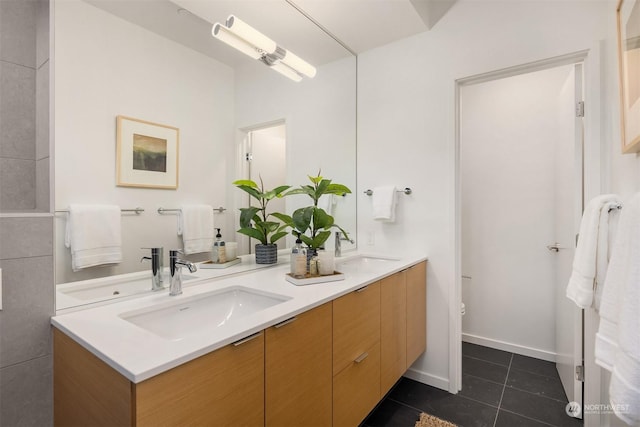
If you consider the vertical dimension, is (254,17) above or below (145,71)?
above

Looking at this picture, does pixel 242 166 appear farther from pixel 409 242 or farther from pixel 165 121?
pixel 409 242

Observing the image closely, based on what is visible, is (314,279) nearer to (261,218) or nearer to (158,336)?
(261,218)

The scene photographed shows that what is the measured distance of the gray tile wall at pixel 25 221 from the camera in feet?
3.10

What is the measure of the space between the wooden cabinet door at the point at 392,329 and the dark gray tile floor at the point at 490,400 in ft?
0.79

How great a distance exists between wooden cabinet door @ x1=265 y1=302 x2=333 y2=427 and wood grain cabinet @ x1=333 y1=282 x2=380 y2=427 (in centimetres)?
6

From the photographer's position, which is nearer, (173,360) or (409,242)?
(173,360)

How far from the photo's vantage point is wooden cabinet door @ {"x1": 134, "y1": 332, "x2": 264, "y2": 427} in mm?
676

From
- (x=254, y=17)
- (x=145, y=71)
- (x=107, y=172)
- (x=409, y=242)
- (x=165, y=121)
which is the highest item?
(x=254, y=17)

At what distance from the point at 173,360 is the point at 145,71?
1.14 meters

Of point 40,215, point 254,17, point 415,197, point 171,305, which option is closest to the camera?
point 40,215

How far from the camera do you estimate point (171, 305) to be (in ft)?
3.76

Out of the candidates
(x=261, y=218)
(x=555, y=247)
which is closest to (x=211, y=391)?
(x=261, y=218)

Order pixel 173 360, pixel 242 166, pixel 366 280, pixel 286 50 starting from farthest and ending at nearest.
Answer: pixel 286 50 → pixel 242 166 → pixel 366 280 → pixel 173 360

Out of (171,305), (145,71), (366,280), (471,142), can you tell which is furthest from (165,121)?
(471,142)
